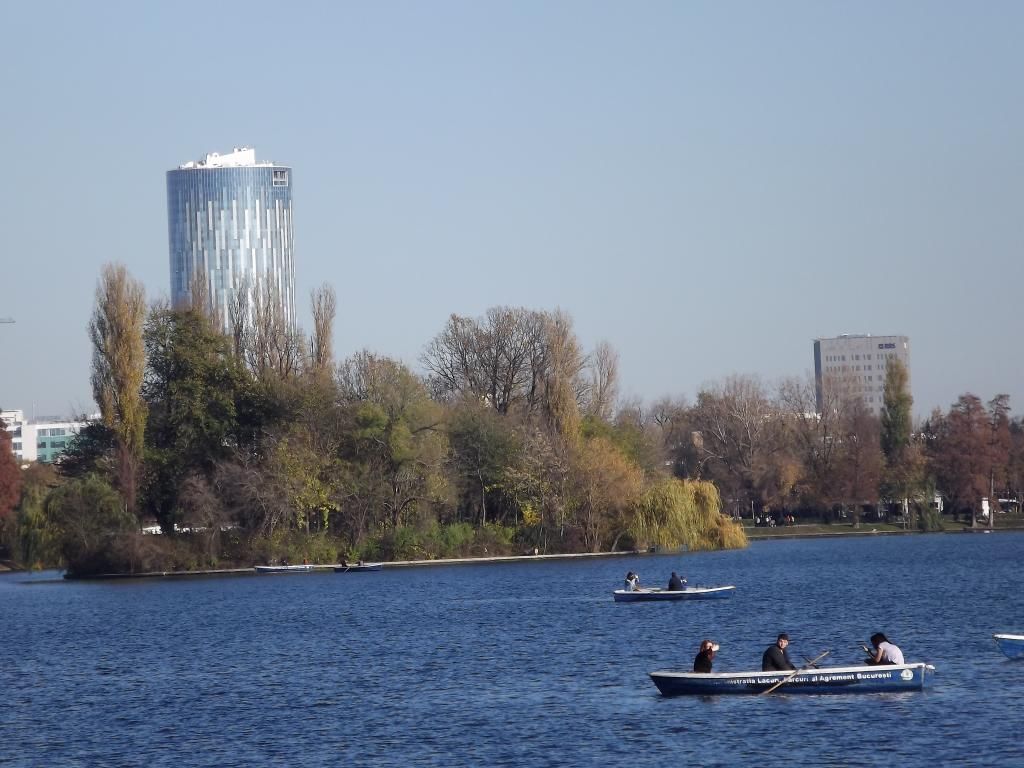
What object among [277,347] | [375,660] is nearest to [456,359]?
[277,347]

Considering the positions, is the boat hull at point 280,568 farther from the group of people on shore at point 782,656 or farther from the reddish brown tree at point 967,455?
the reddish brown tree at point 967,455

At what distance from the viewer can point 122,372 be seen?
80.8m

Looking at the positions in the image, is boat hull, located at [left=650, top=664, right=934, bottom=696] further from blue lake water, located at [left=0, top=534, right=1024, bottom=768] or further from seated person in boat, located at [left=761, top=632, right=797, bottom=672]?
seated person in boat, located at [left=761, top=632, right=797, bottom=672]

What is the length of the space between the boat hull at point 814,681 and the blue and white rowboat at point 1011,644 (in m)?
4.61

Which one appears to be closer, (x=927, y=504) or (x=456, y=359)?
(x=456, y=359)

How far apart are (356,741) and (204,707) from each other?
20.8 feet

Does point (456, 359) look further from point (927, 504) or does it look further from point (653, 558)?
point (927, 504)

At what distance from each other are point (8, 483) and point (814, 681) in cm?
7581

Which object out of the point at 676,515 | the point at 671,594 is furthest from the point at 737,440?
the point at 671,594

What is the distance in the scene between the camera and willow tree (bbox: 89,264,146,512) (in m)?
80.6

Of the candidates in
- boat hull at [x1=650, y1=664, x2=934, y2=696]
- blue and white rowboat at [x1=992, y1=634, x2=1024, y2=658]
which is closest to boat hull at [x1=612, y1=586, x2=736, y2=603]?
blue and white rowboat at [x1=992, y1=634, x2=1024, y2=658]

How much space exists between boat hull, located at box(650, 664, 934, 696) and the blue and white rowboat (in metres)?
4.61

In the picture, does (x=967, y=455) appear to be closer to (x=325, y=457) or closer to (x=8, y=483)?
(x=325, y=457)

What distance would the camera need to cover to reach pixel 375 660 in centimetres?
4238
